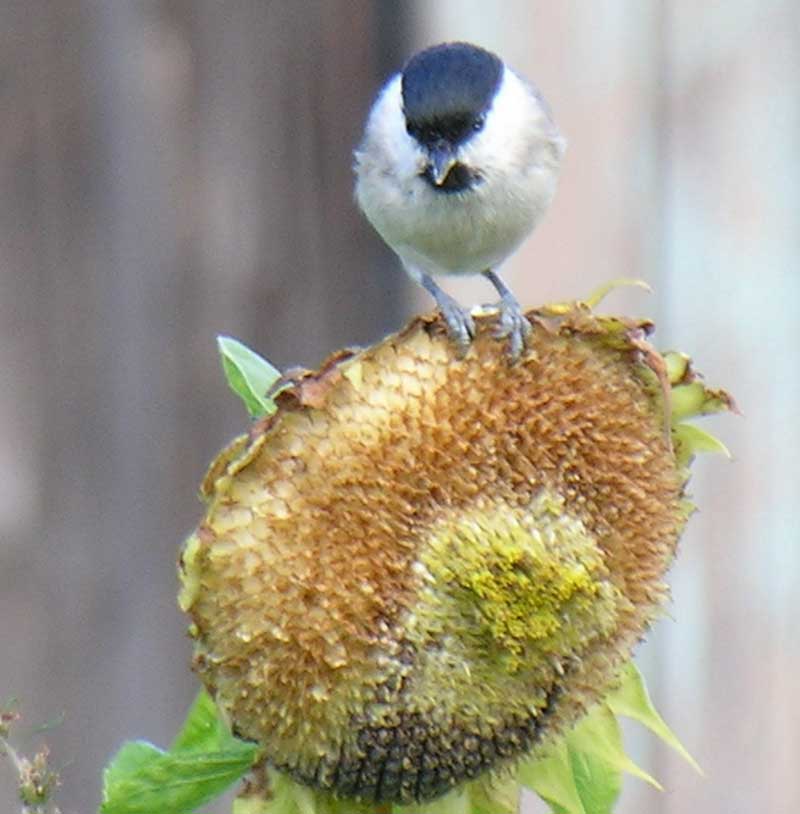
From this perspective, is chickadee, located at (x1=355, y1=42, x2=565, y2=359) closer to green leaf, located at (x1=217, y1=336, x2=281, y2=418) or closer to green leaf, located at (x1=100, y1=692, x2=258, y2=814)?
green leaf, located at (x1=217, y1=336, x2=281, y2=418)

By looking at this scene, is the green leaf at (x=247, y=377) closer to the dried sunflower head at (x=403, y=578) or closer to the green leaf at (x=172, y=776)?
the dried sunflower head at (x=403, y=578)

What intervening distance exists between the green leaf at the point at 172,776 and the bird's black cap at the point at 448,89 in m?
0.78

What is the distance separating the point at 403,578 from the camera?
1.12 meters

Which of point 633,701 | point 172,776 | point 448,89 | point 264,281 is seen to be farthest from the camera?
point 264,281

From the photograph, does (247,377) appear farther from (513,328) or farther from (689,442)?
(689,442)

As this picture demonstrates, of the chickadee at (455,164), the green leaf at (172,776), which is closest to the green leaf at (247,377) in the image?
the green leaf at (172,776)

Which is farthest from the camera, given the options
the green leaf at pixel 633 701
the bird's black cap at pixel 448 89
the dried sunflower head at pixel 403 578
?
the bird's black cap at pixel 448 89

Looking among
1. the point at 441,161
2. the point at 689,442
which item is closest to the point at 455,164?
the point at 441,161

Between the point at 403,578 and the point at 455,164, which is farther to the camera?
the point at 455,164

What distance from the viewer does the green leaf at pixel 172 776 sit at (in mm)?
1088

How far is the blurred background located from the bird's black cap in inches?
4.3

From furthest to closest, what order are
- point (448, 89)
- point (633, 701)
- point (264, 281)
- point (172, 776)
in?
point (264, 281)
point (448, 89)
point (633, 701)
point (172, 776)

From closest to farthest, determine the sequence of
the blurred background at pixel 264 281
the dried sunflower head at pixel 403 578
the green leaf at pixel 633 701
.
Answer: the dried sunflower head at pixel 403 578, the green leaf at pixel 633 701, the blurred background at pixel 264 281

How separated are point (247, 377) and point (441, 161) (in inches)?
26.5
